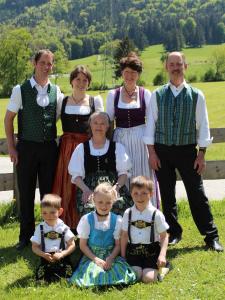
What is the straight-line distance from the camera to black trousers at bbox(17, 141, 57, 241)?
5.12 m

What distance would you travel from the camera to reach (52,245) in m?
4.49

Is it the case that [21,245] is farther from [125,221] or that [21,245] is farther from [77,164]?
[125,221]

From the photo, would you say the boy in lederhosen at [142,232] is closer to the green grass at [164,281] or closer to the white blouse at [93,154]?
the green grass at [164,281]

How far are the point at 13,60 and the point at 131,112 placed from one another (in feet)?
230

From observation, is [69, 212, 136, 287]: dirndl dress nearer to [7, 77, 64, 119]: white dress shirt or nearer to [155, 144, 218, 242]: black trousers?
[155, 144, 218, 242]: black trousers

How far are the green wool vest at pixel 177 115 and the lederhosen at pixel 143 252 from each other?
0.85 metres

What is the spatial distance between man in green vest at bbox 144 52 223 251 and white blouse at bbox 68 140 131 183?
0.27 meters

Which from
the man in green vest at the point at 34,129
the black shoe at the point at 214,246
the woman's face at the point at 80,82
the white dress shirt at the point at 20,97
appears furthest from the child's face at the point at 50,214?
the black shoe at the point at 214,246

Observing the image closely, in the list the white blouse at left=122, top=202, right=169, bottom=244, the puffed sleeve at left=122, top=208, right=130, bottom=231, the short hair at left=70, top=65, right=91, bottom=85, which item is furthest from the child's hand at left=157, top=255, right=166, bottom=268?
the short hair at left=70, top=65, right=91, bottom=85

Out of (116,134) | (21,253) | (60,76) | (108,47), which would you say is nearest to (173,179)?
(116,134)

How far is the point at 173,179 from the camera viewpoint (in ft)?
16.8

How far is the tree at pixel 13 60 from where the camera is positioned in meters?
70.8

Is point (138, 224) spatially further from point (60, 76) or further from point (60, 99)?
point (60, 76)

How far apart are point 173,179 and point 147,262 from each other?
42.5 inches
